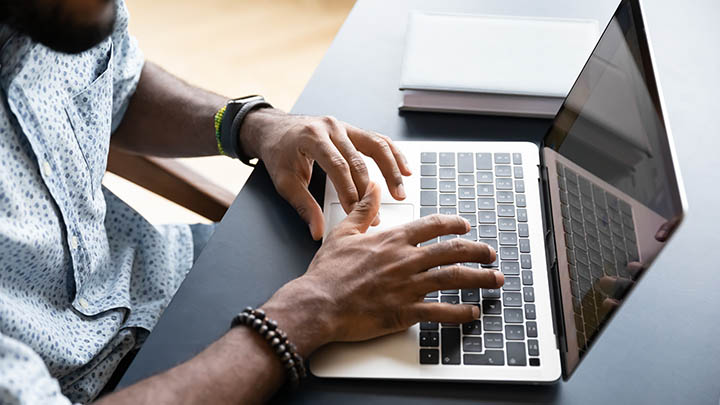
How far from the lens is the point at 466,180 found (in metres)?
0.84

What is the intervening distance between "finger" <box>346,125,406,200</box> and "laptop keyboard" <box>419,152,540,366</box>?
0.13 feet

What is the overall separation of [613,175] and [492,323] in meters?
0.20

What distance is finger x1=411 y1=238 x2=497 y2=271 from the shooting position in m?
0.71

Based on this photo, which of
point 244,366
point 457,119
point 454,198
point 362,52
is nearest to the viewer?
point 244,366

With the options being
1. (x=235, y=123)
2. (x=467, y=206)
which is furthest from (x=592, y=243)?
(x=235, y=123)

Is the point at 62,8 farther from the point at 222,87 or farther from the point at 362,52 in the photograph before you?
the point at 222,87

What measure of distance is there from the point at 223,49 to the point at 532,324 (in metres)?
1.80

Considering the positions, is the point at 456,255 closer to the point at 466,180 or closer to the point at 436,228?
the point at 436,228

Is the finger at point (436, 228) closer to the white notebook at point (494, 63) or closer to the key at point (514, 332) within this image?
the key at point (514, 332)

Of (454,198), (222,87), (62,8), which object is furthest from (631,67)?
(222,87)

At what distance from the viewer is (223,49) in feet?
7.31

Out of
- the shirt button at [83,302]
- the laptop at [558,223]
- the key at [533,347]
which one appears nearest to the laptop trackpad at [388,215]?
the laptop at [558,223]

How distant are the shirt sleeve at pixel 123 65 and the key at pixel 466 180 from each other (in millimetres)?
510

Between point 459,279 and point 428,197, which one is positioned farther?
point 428,197
